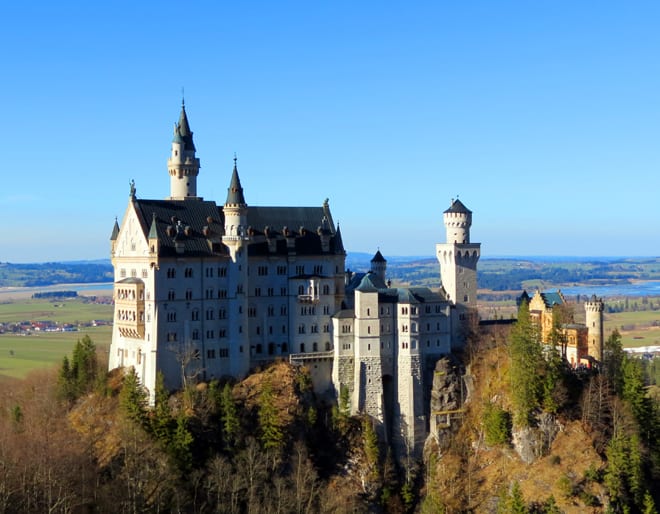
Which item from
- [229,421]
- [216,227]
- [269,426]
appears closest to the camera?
[229,421]

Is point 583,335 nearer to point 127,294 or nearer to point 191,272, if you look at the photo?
point 191,272

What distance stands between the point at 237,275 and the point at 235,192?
9.33 m

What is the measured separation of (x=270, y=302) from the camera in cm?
10681

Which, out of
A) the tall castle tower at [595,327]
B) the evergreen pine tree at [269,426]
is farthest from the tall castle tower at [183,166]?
the tall castle tower at [595,327]

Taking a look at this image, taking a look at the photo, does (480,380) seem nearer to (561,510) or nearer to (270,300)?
(561,510)

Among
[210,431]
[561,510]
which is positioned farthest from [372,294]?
[561,510]

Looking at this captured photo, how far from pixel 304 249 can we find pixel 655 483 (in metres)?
47.1

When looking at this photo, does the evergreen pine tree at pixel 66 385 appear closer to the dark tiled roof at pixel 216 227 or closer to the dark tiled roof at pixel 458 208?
the dark tiled roof at pixel 216 227

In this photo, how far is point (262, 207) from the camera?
10962cm

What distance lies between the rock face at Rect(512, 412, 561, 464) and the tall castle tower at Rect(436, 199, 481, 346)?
16.0 metres

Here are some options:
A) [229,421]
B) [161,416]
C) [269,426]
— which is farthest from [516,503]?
[161,416]

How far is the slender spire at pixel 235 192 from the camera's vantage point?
102250mm

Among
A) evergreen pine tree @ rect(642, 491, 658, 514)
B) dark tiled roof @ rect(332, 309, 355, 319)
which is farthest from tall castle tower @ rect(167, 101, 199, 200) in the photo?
evergreen pine tree @ rect(642, 491, 658, 514)

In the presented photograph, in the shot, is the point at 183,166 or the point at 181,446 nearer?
the point at 181,446
